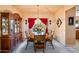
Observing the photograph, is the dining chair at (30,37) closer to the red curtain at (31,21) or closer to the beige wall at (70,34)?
the red curtain at (31,21)

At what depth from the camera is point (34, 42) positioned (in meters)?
3.99

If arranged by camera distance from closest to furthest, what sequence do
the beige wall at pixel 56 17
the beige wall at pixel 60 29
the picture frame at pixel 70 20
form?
the beige wall at pixel 56 17 → the picture frame at pixel 70 20 → the beige wall at pixel 60 29

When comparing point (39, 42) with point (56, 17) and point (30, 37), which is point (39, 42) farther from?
point (56, 17)

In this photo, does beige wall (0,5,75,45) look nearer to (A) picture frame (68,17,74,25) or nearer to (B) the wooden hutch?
(A) picture frame (68,17,74,25)

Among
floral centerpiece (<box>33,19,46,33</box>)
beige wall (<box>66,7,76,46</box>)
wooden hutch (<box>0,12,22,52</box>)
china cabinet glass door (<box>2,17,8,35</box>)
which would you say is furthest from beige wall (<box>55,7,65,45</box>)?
china cabinet glass door (<box>2,17,8,35</box>)

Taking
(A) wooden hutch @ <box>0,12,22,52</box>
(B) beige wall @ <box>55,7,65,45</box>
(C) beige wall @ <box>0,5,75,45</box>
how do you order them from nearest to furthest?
(C) beige wall @ <box>0,5,75,45</box>, (B) beige wall @ <box>55,7,65,45</box>, (A) wooden hutch @ <box>0,12,22,52</box>

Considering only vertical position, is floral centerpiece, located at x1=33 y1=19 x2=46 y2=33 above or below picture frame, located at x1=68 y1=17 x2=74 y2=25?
below

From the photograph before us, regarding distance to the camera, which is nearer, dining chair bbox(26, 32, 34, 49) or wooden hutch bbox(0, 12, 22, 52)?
dining chair bbox(26, 32, 34, 49)

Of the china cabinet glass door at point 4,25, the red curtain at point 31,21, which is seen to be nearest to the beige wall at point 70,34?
the red curtain at point 31,21

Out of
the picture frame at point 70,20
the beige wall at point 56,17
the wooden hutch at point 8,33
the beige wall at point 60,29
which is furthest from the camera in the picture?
the wooden hutch at point 8,33

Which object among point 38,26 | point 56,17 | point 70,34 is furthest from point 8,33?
point 70,34

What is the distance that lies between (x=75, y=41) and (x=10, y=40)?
197 centimetres

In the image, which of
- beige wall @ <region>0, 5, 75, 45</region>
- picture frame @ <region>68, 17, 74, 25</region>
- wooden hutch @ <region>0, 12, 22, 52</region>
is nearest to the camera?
beige wall @ <region>0, 5, 75, 45</region>
